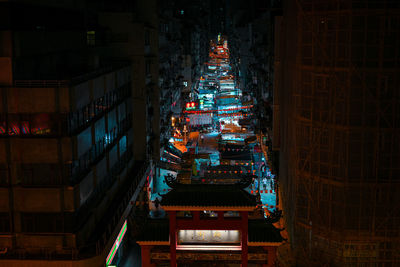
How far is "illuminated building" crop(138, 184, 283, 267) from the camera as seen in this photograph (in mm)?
24875

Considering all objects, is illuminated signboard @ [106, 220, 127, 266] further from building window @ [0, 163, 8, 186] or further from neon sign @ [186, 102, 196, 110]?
neon sign @ [186, 102, 196, 110]

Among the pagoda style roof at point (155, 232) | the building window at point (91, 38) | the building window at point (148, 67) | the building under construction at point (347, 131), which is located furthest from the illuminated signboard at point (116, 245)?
the building window at point (148, 67)

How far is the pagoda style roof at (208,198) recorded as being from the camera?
2434 centimetres

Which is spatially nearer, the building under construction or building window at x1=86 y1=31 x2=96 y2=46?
the building under construction

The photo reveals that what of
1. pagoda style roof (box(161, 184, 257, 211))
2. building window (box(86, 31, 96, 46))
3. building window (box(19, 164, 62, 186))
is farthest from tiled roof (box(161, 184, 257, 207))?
building window (box(86, 31, 96, 46))

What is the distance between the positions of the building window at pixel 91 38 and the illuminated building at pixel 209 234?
18.8m

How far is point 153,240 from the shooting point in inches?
999

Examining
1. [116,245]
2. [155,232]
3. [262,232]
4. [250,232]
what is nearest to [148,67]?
[116,245]

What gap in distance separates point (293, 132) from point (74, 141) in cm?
1126

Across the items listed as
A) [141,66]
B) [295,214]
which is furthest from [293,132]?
[141,66]

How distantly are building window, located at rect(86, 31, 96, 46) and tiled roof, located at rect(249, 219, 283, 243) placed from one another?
2103cm

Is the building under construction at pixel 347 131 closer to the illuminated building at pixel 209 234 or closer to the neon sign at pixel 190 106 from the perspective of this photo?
the illuminated building at pixel 209 234

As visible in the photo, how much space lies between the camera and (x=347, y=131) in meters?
24.6

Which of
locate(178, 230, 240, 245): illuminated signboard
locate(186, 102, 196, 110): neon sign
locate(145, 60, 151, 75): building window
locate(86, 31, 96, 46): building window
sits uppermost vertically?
locate(86, 31, 96, 46): building window
